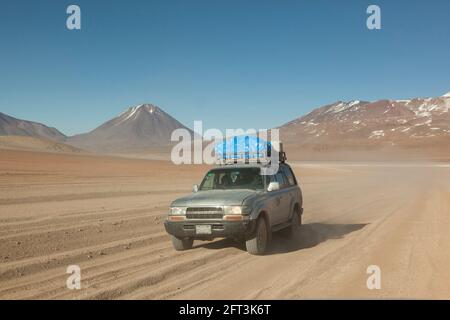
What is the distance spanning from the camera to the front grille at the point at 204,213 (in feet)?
32.1

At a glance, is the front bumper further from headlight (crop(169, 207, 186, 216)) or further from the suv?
headlight (crop(169, 207, 186, 216))

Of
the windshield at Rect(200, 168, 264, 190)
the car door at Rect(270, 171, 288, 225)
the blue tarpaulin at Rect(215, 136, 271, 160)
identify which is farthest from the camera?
the blue tarpaulin at Rect(215, 136, 271, 160)

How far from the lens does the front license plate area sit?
32.1 ft

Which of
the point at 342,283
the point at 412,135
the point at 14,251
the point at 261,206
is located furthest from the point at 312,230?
the point at 412,135

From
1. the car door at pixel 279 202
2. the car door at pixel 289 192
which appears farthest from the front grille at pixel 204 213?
the car door at pixel 289 192

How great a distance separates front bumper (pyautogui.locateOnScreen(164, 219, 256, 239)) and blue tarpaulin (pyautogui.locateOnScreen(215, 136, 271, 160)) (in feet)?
8.35

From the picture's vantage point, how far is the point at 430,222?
1434 centimetres

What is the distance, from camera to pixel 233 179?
11320mm

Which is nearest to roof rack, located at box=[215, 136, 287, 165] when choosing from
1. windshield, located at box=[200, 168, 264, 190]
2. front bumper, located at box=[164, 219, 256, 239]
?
windshield, located at box=[200, 168, 264, 190]

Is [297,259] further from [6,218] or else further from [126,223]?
[6,218]

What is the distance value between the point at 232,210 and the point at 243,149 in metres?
2.61

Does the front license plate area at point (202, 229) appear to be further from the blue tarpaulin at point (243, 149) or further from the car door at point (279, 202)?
the blue tarpaulin at point (243, 149)

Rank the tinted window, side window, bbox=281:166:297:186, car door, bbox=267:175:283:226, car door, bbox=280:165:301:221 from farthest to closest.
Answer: side window, bbox=281:166:297:186
car door, bbox=280:165:301:221
the tinted window
car door, bbox=267:175:283:226
